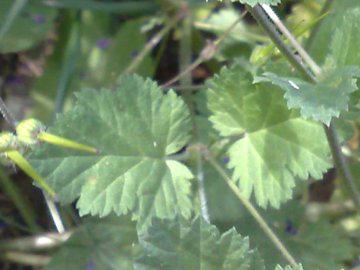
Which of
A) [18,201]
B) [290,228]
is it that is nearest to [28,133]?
[18,201]

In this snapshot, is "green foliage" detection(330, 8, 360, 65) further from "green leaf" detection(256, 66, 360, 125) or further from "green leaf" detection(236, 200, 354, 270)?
"green leaf" detection(236, 200, 354, 270)

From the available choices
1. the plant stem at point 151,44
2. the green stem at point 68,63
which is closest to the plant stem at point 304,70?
the plant stem at point 151,44

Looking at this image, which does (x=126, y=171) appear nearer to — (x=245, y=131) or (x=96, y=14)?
(x=245, y=131)

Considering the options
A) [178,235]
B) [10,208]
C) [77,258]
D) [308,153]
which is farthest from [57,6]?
[178,235]

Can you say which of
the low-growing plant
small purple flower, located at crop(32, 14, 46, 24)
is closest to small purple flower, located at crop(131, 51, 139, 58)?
the low-growing plant

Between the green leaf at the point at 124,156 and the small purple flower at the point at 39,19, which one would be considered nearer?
the green leaf at the point at 124,156

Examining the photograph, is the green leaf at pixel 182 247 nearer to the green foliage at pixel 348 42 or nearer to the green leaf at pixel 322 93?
the green leaf at pixel 322 93
